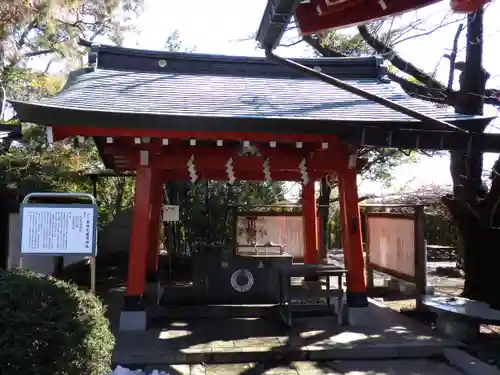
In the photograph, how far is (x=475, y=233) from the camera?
8.77 m

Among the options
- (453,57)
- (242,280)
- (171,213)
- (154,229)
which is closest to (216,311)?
(242,280)

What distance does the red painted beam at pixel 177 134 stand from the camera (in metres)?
6.70

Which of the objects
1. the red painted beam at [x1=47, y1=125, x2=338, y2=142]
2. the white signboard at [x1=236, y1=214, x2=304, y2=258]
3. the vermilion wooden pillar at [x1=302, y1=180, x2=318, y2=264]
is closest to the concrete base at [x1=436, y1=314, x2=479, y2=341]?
the red painted beam at [x1=47, y1=125, x2=338, y2=142]

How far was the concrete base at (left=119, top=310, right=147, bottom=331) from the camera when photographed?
285 inches

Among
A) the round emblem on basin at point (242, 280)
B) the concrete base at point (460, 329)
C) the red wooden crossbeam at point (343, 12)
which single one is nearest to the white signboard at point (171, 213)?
the round emblem on basin at point (242, 280)

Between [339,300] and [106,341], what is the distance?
470 cm

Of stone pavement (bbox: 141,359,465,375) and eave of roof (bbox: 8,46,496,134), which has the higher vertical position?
eave of roof (bbox: 8,46,496,134)

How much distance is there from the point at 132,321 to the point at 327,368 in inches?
119

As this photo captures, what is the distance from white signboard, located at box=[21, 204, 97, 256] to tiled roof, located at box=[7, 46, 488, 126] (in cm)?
178

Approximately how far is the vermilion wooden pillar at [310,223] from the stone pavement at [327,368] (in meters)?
4.31

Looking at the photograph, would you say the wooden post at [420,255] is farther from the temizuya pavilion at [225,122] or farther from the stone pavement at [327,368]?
the stone pavement at [327,368]

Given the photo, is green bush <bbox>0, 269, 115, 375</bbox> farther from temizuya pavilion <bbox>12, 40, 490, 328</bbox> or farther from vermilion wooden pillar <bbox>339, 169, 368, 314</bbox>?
vermilion wooden pillar <bbox>339, 169, 368, 314</bbox>

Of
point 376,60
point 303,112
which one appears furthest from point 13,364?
point 376,60

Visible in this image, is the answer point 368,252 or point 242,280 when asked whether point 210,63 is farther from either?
point 368,252
